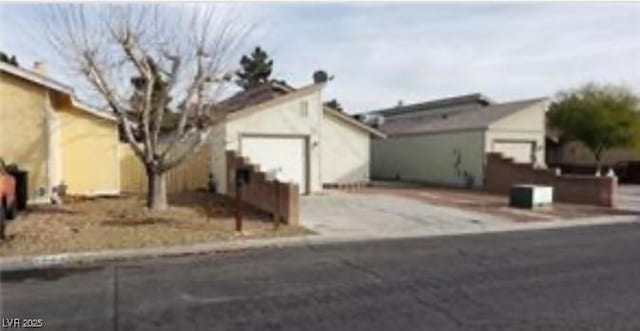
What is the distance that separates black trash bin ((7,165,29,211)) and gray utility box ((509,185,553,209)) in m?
13.7

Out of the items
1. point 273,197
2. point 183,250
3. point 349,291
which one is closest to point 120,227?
point 183,250

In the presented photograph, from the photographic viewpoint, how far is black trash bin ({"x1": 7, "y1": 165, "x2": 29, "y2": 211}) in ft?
56.9

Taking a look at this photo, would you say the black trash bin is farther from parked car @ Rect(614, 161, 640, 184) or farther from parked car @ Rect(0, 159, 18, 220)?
parked car @ Rect(614, 161, 640, 184)

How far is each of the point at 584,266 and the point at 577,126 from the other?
30.5 m

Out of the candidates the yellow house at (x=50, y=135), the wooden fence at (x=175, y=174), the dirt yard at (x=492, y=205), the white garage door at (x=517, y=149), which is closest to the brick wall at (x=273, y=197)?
the wooden fence at (x=175, y=174)

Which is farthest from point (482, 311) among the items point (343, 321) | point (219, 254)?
point (219, 254)

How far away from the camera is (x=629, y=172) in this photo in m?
37.4

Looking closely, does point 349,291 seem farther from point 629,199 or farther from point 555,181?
point 629,199

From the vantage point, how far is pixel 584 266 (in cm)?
1062

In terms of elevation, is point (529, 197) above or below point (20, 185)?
below

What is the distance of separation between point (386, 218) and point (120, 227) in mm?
6719

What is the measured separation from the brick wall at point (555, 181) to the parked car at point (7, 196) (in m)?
16.9

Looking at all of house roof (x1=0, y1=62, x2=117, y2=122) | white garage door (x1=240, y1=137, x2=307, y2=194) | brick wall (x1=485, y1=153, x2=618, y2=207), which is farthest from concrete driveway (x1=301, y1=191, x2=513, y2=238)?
house roof (x1=0, y1=62, x2=117, y2=122)

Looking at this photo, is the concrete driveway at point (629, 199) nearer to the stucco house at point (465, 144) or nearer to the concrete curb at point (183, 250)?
the stucco house at point (465, 144)
